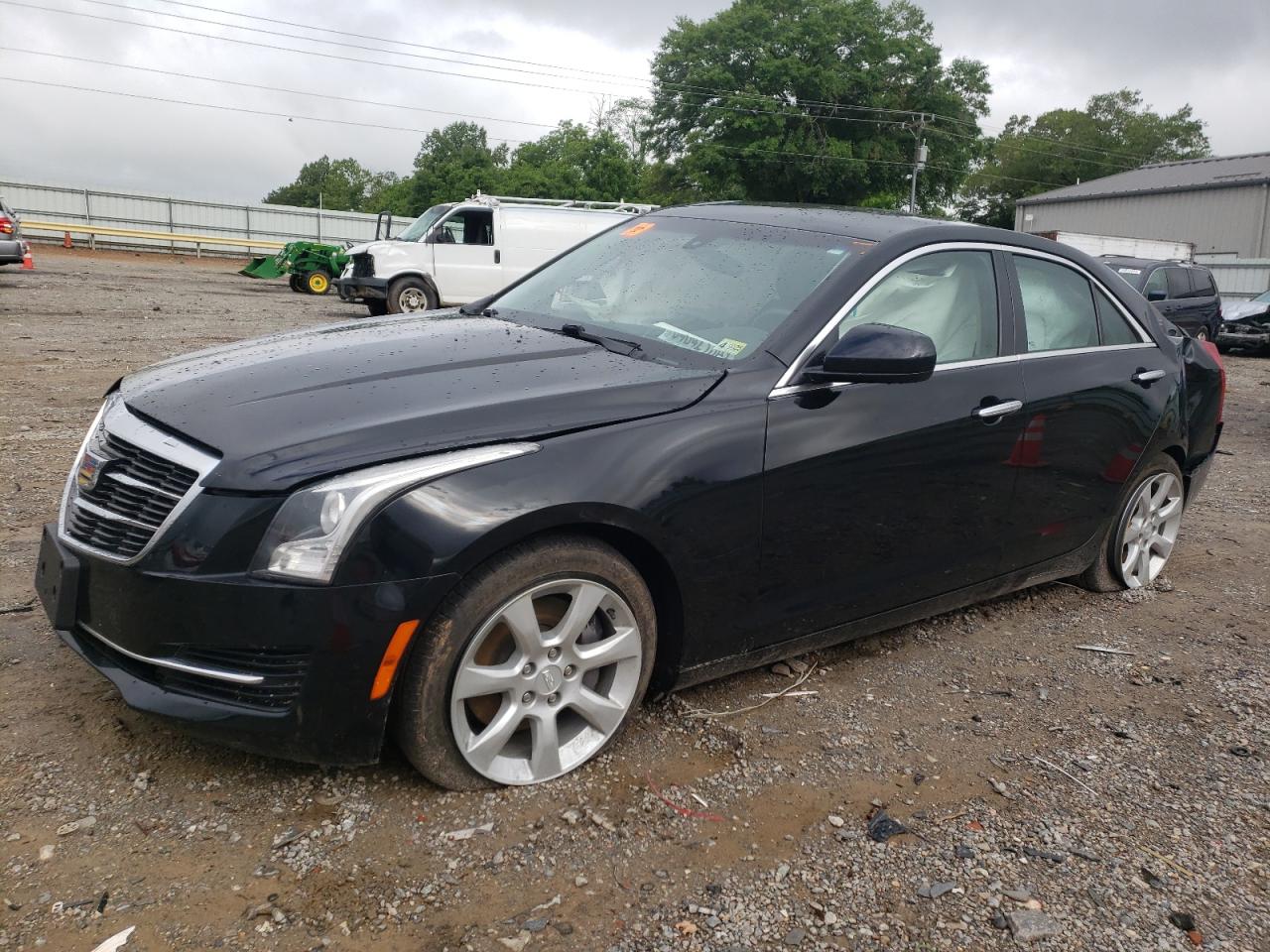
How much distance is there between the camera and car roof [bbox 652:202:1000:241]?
3.73m

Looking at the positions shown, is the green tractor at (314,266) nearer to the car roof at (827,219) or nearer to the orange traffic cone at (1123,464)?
the car roof at (827,219)

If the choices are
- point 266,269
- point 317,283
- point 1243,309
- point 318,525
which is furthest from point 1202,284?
point 266,269

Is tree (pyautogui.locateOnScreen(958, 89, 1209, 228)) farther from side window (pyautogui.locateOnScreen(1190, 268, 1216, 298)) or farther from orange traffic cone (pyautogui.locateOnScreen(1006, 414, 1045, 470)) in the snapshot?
orange traffic cone (pyautogui.locateOnScreen(1006, 414, 1045, 470))

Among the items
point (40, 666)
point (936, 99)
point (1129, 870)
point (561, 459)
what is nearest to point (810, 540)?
point (561, 459)

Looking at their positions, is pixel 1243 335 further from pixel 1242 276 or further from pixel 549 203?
pixel 1242 276

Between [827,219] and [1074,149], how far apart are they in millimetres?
84957

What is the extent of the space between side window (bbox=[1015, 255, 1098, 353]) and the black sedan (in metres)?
0.02

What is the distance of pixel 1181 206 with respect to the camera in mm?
48375

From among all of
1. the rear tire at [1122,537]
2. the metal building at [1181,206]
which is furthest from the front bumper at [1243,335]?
the metal building at [1181,206]

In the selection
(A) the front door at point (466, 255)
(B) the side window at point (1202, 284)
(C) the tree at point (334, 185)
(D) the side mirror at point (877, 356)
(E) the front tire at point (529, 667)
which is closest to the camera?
(E) the front tire at point (529, 667)

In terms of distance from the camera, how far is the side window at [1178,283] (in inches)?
694

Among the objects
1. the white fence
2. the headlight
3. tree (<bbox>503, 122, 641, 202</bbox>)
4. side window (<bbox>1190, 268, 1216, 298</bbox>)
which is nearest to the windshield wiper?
the headlight

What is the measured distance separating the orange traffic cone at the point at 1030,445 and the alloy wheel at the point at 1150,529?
1013 mm

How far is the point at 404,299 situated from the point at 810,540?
1498 cm
